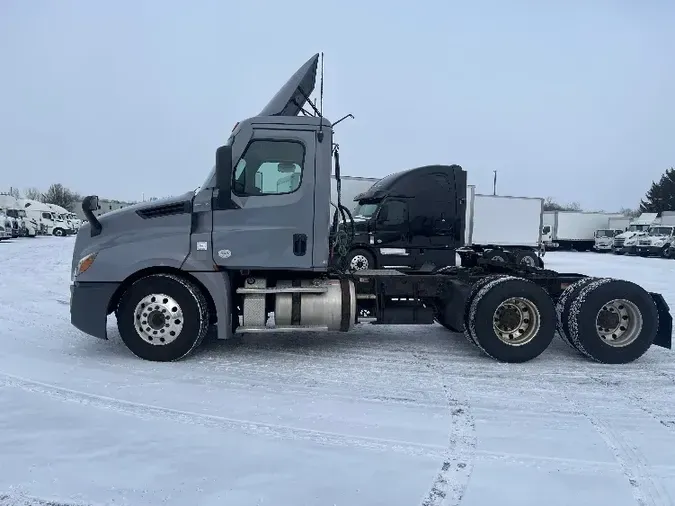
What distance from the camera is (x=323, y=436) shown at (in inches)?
155

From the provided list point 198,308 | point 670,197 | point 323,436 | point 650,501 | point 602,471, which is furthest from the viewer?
point 670,197

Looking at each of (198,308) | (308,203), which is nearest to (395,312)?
(308,203)

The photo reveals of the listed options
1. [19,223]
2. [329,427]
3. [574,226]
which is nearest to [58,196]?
[19,223]

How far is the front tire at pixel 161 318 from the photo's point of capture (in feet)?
19.1

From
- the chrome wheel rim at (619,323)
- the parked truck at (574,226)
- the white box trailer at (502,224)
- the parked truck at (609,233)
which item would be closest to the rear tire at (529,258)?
A: the white box trailer at (502,224)

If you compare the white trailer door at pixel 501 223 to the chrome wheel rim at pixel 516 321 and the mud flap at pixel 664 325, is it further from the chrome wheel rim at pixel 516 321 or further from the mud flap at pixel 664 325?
the chrome wheel rim at pixel 516 321

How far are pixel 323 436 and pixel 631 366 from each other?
4.32 metres

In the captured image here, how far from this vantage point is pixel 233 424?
4.14m

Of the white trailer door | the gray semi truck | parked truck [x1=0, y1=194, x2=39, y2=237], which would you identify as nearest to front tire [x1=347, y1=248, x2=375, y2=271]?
the gray semi truck

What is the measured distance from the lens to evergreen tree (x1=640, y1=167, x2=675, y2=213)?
7344cm

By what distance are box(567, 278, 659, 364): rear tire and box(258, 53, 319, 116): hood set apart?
4324 mm

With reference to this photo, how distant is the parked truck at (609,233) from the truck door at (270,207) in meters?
41.7

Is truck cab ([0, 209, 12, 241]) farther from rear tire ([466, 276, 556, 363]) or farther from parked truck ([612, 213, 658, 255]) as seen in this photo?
parked truck ([612, 213, 658, 255])

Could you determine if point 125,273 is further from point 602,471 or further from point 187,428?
point 602,471
